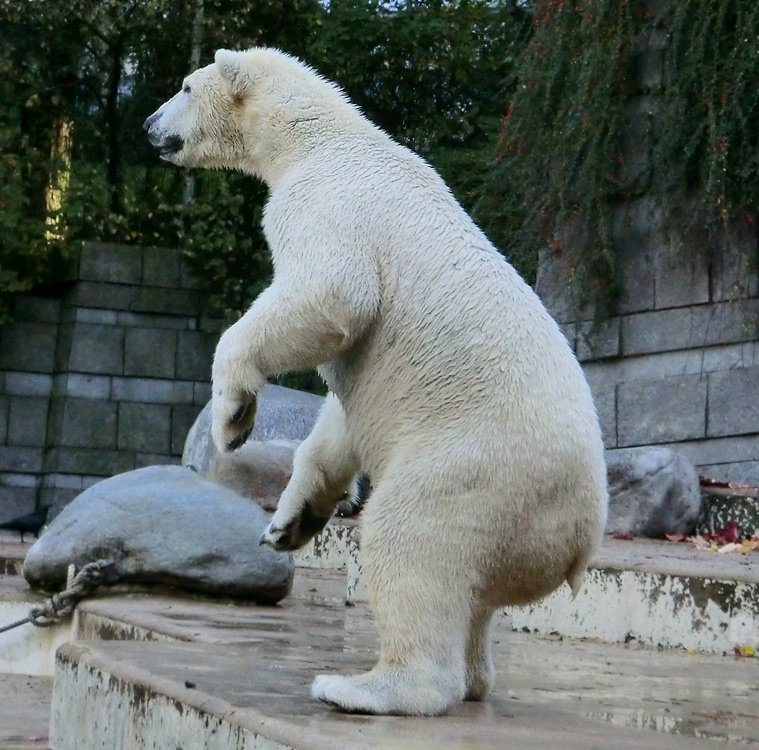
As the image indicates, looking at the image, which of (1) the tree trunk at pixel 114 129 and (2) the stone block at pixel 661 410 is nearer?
(2) the stone block at pixel 661 410

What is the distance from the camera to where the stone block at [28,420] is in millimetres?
11977

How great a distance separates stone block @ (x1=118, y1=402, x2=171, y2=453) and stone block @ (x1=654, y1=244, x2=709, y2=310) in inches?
201

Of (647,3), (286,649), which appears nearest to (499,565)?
(286,649)

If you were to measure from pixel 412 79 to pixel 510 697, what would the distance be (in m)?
10.3

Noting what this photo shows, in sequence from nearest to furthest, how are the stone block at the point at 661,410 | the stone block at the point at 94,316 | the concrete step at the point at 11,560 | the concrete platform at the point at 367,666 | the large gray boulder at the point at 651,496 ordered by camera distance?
the concrete platform at the point at 367,666 → the large gray boulder at the point at 651,496 → the concrete step at the point at 11,560 → the stone block at the point at 661,410 → the stone block at the point at 94,316

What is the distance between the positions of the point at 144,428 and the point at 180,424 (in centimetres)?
33

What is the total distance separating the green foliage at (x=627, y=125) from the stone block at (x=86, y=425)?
4312mm

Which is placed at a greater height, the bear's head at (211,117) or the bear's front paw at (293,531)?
the bear's head at (211,117)

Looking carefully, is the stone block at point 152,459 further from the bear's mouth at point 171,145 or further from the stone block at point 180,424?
the bear's mouth at point 171,145

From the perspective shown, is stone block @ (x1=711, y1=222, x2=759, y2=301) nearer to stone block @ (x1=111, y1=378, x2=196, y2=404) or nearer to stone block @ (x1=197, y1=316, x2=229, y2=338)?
stone block @ (x1=197, y1=316, x2=229, y2=338)

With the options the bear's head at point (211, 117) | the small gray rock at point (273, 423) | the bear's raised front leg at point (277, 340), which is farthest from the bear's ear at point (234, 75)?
the small gray rock at point (273, 423)

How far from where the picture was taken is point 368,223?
10.5ft

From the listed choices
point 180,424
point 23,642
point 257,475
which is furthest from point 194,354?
point 23,642

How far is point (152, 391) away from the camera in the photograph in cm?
1219
